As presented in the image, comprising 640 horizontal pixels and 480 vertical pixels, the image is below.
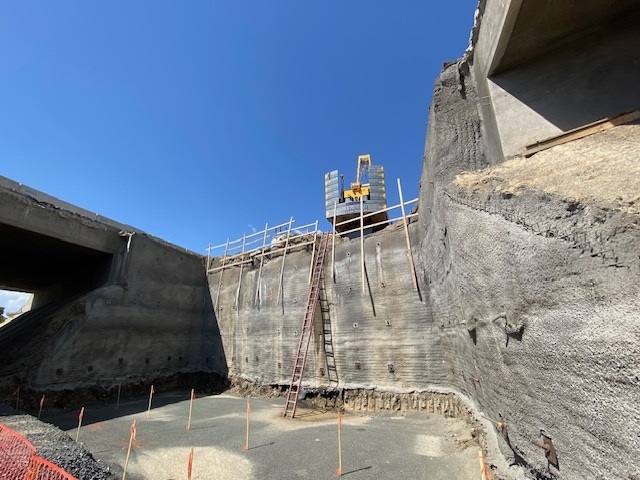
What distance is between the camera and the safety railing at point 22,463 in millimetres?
4343

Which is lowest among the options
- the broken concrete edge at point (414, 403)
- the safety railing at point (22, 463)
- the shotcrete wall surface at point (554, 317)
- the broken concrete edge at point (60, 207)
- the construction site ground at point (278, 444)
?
the construction site ground at point (278, 444)

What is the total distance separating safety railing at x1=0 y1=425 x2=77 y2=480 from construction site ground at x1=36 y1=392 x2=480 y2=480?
1.63m

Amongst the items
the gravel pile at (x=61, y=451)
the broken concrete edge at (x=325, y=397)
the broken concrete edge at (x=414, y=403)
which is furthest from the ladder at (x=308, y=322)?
the gravel pile at (x=61, y=451)

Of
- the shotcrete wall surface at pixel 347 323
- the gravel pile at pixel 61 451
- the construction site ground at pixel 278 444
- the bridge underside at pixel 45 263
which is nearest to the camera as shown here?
the gravel pile at pixel 61 451

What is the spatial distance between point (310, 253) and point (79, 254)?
1235 centimetres

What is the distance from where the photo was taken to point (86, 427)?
10.2 m

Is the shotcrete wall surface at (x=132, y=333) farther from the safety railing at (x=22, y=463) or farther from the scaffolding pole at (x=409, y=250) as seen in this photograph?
the scaffolding pole at (x=409, y=250)

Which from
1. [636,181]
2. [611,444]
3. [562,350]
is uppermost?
[636,181]

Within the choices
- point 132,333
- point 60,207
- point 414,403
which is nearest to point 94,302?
point 132,333

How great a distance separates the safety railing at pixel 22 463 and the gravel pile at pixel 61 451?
0.19 m

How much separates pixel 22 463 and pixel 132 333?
42.3 ft

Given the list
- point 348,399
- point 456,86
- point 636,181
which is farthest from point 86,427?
point 456,86

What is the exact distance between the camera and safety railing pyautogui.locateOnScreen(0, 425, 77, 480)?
4.34 m

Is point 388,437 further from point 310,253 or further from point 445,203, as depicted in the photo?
point 310,253
